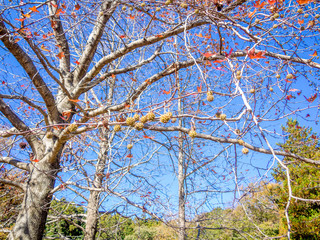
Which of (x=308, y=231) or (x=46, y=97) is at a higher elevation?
(x=46, y=97)

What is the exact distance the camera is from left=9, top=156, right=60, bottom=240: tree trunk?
284 cm

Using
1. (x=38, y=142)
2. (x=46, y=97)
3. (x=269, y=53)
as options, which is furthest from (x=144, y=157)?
(x=269, y=53)

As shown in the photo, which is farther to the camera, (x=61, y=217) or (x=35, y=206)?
(x=61, y=217)

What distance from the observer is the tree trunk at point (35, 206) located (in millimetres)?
2841

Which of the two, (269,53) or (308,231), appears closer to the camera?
(269,53)

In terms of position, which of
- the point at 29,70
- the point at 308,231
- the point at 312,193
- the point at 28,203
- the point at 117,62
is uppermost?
the point at 117,62

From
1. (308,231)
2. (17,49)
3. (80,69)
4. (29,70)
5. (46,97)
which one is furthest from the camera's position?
(308,231)

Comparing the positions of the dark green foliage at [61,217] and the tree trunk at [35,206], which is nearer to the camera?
the tree trunk at [35,206]

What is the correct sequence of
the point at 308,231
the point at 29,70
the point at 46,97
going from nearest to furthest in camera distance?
the point at 29,70 < the point at 46,97 < the point at 308,231

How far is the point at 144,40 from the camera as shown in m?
3.11

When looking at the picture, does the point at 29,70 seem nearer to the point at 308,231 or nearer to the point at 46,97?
the point at 46,97

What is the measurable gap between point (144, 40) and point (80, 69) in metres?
1.46

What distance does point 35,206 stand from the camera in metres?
3.01

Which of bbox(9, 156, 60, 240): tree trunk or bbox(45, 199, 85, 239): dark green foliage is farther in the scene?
bbox(45, 199, 85, 239): dark green foliage
